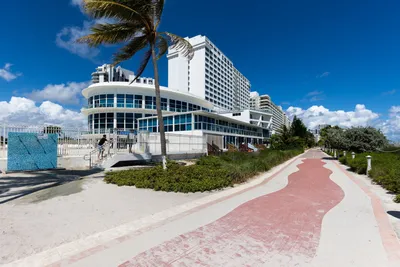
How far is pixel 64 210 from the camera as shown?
17.4 feet

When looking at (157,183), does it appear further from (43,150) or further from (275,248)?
(43,150)

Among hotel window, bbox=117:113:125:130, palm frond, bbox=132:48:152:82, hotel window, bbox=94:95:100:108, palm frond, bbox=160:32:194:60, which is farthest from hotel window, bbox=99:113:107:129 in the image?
palm frond, bbox=160:32:194:60

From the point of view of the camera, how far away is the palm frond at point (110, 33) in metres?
9.52

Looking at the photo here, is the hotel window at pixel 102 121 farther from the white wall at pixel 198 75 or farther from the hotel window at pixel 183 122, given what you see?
the white wall at pixel 198 75

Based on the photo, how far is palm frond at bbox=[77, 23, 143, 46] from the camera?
9.52 m

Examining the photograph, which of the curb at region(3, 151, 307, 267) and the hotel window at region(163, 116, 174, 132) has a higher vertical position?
the hotel window at region(163, 116, 174, 132)

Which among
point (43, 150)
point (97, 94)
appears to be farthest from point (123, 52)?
point (97, 94)

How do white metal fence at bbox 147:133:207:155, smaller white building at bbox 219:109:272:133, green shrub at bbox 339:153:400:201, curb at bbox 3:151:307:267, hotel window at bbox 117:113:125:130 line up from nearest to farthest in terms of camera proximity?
curb at bbox 3:151:307:267 → green shrub at bbox 339:153:400:201 → white metal fence at bbox 147:133:207:155 → hotel window at bbox 117:113:125:130 → smaller white building at bbox 219:109:272:133

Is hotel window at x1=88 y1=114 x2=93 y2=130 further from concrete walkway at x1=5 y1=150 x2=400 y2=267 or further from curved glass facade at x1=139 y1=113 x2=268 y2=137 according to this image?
concrete walkway at x1=5 y1=150 x2=400 y2=267

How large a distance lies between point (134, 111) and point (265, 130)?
3142cm

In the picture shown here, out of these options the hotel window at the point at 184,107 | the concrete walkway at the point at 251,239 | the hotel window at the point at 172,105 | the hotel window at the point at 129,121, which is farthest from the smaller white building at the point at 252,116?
the concrete walkway at the point at 251,239

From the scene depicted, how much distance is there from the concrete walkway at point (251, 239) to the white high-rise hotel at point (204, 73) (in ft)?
251

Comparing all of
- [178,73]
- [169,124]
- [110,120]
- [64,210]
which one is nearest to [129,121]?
[110,120]

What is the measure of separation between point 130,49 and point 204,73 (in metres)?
79.8
